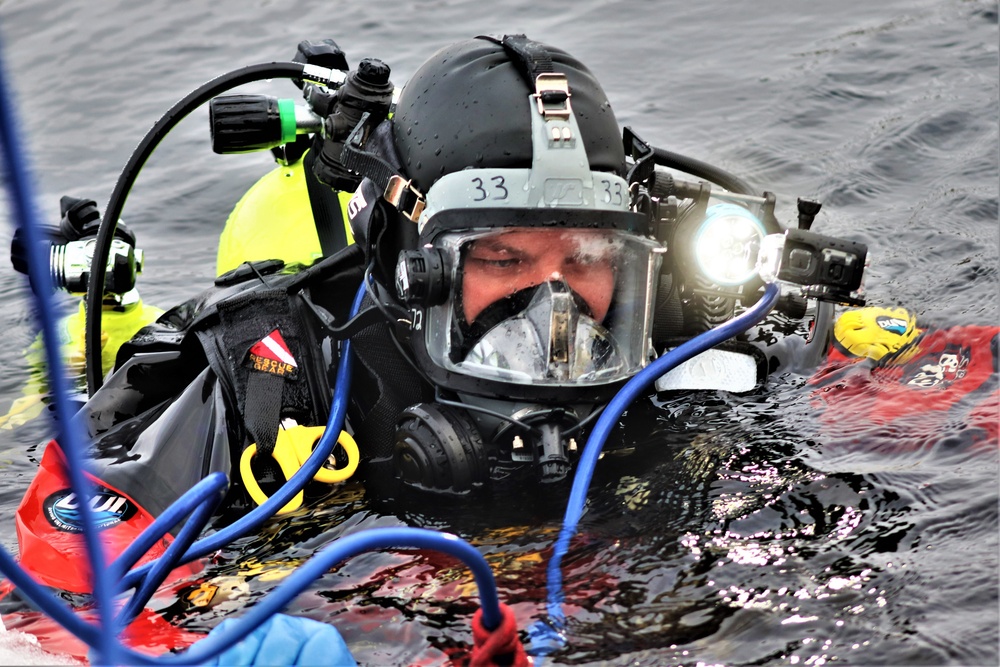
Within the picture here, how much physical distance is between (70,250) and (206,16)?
17.8 ft

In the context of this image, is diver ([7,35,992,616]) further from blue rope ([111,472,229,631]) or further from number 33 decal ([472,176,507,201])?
blue rope ([111,472,229,631])

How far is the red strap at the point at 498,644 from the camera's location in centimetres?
178

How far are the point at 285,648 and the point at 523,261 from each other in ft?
3.85

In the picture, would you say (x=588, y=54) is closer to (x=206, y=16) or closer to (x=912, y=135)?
(x=912, y=135)

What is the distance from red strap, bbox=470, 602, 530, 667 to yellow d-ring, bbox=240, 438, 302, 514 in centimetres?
99

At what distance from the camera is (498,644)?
1779 mm

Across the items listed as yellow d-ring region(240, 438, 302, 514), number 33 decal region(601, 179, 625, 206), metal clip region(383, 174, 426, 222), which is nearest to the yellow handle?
yellow d-ring region(240, 438, 302, 514)

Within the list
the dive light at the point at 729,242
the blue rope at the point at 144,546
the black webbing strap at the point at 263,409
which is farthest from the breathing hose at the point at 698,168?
the blue rope at the point at 144,546

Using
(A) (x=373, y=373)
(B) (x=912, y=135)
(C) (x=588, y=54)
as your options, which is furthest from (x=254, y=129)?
(C) (x=588, y=54)

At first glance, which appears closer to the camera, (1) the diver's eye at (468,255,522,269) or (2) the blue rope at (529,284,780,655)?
(2) the blue rope at (529,284,780,655)

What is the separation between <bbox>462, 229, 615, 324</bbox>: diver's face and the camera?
2.70 metres

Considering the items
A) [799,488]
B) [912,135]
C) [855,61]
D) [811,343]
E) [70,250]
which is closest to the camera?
[799,488]

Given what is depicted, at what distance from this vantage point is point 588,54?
24.5ft

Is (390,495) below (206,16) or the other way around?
below
